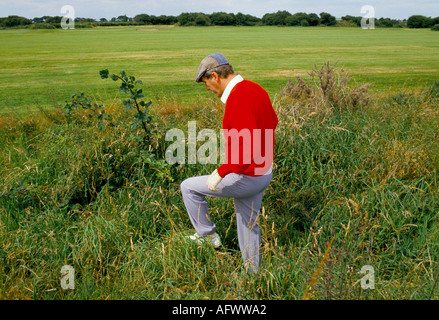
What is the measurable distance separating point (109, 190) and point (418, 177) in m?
3.53

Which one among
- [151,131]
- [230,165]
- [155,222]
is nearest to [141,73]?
[151,131]

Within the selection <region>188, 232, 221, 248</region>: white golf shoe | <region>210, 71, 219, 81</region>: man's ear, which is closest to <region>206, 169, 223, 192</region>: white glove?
<region>188, 232, 221, 248</region>: white golf shoe

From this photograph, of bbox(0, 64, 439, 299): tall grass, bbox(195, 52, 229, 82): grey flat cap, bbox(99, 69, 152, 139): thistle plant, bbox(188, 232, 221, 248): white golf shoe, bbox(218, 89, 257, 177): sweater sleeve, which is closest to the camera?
bbox(218, 89, 257, 177): sweater sleeve

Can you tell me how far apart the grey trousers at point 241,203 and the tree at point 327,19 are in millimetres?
65388

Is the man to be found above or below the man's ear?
below

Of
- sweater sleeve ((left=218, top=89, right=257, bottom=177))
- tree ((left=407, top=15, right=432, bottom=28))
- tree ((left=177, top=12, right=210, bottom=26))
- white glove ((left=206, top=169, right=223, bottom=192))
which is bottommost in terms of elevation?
white glove ((left=206, top=169, right=223, bottom=192))

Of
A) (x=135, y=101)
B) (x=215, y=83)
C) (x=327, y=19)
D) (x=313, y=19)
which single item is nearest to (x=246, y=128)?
(x=215, y=83)

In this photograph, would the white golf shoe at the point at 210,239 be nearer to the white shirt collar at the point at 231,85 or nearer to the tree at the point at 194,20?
the white shirt collar at the point at 231,85

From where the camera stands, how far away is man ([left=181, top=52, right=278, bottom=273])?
259 cm

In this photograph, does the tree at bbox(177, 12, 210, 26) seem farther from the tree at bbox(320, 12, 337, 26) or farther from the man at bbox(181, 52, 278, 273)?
the man at bbox(181, 52, 278, 273)

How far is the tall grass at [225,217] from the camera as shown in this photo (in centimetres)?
267
